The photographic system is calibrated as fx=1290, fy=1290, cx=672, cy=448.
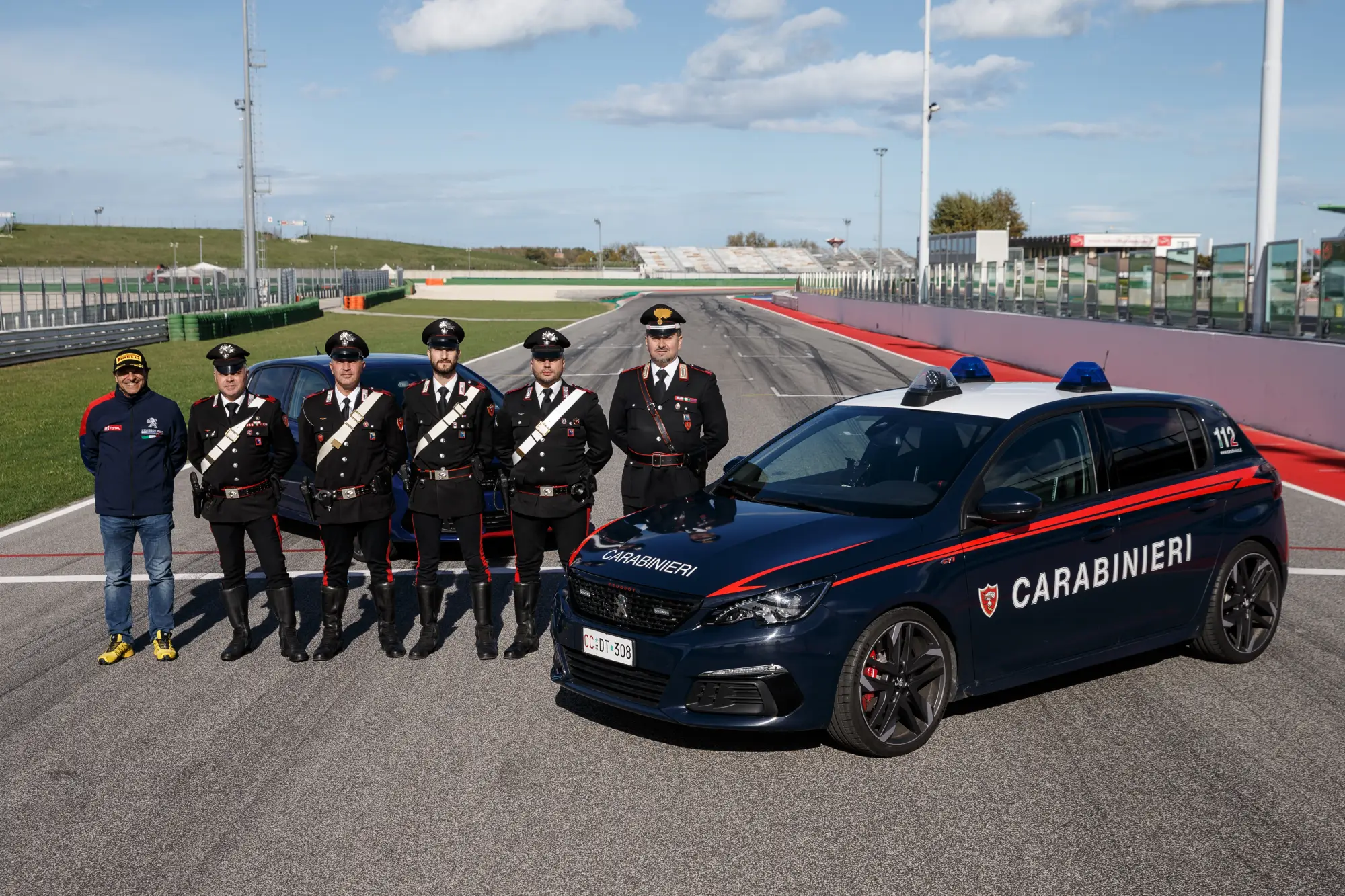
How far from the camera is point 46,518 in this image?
11.7 m

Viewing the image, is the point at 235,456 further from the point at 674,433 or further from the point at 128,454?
the point at 674,433

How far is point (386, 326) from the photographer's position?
52594mm

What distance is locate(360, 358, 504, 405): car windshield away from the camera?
34.1ft

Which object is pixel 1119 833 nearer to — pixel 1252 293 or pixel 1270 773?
pixel 1270 773

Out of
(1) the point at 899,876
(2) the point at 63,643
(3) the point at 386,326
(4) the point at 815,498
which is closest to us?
(1) the point at 899,876

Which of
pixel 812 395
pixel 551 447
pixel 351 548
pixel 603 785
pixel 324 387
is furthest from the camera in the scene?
pixel 812 395

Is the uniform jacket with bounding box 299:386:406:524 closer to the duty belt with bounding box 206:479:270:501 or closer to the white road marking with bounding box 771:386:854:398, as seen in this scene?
the duty belt with bounding box 206:479:270:501

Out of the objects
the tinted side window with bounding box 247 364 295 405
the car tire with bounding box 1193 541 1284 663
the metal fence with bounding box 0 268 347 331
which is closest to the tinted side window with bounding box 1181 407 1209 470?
the car tire with bounding box 1193 541 1284 663

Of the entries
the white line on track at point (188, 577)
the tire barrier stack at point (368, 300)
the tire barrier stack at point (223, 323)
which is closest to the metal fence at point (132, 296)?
the tire barrier stack at point (368, 300)

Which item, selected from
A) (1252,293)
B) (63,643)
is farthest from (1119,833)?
(1252,293)

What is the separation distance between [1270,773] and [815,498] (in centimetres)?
221

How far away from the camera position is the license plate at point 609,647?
17.5 feet

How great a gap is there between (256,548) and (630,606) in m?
2.76

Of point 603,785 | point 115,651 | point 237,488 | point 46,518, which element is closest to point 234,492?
point 237,488
